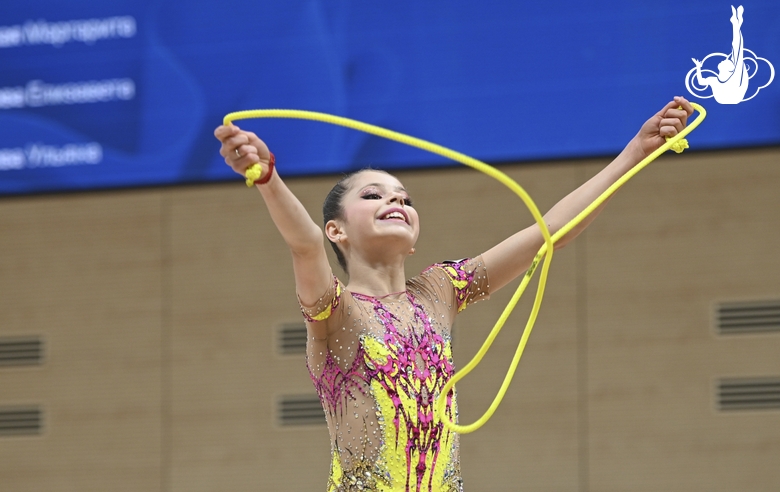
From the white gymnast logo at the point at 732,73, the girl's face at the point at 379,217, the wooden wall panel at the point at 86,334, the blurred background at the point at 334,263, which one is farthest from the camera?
the wooden wall panel at the point at 86,334

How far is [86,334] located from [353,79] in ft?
6.47

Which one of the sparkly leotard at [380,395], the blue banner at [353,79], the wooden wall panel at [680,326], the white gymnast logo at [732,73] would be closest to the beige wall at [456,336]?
the wooden wall panel at [680,326]

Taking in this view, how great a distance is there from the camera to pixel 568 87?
3.41 metres

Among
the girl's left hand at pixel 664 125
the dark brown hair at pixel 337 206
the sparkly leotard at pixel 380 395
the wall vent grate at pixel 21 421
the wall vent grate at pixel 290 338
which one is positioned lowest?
the sparkly leotard at pixel 380 395

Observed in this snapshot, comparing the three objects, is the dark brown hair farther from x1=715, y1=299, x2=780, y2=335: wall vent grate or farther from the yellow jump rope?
x1=715, y1=299, x2=780, y2=335: wall vent grate

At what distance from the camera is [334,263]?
390 centimetres

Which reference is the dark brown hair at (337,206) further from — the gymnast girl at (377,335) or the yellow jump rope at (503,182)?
the yellow jump rope at (503,182)

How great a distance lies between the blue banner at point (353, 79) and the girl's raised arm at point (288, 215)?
1.75 m

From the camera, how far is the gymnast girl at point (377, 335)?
186 centimetres

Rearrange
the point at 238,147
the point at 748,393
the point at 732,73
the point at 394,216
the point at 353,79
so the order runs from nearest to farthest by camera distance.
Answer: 1. the point at 238,147
2. the point at 394,216
3. the point at 732,73
4. the point at 353,79
5. the point at 748,393

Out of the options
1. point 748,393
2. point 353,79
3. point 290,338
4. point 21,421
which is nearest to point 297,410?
point 290,338

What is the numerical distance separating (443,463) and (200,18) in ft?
7.47

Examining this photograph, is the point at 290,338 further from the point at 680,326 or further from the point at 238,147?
the point at 238,147

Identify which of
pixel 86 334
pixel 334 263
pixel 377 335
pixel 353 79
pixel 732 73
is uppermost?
pixel 353 79
